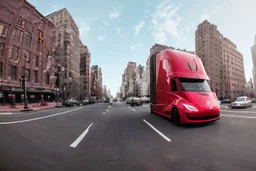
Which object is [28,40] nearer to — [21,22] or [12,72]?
[21,22]

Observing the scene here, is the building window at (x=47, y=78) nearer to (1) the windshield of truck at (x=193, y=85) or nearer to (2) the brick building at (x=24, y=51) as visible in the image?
(2) the brick building at (x=24, y=51)

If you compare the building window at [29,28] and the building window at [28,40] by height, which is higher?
the building window at [29,28]

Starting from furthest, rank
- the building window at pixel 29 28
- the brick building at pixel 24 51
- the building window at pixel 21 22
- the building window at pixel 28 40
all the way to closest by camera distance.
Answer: the building window at pixel 28 40
the building window at pixel 29 28
the building window at pixel 21 22
the brick building at pixel 24 51

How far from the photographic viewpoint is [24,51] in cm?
3094

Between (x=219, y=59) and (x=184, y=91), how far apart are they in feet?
312

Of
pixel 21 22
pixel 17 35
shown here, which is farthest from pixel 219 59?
pixel 17 35

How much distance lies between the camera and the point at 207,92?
711cm

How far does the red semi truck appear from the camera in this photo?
6.16 metres

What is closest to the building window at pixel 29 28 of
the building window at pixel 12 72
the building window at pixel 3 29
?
the building window at pixel 3 29

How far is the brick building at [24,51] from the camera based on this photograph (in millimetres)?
22812

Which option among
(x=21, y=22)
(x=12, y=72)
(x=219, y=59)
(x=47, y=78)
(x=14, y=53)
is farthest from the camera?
(x=219, y=59)

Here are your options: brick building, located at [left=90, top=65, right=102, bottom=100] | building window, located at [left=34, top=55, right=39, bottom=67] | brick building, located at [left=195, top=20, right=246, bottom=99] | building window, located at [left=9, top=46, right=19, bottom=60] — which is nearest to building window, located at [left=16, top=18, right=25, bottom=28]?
building window, located at [left=9, top=46, right=19, bottom=60]

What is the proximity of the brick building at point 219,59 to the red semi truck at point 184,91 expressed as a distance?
7826cm

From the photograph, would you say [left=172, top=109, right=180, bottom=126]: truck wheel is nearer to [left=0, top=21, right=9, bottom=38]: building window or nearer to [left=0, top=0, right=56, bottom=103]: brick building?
[left=0, top=0, right=56, bottom=103]: brick building
